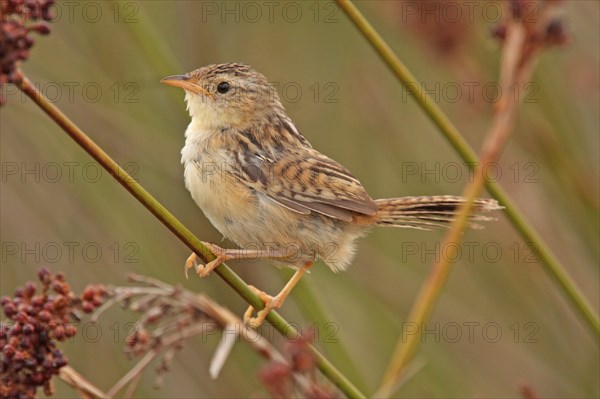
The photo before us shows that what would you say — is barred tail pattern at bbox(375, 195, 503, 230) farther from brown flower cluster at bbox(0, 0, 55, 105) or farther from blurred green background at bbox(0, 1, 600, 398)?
brown flower cluster at bbox(0, 0, 55, 105)

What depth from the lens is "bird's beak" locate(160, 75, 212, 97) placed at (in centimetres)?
414

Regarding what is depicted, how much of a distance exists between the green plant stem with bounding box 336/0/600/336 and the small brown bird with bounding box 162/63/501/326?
421 mm

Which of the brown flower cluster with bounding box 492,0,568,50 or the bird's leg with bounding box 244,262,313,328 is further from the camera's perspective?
the bird's leg with bounding box 244,262,313,328

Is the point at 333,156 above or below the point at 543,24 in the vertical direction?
below

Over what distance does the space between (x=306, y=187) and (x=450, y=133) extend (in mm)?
1034

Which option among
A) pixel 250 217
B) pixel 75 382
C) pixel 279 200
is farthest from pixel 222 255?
pixel 75 382

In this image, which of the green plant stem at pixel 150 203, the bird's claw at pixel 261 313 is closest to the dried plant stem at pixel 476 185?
the green plant stem at pixel 150 203

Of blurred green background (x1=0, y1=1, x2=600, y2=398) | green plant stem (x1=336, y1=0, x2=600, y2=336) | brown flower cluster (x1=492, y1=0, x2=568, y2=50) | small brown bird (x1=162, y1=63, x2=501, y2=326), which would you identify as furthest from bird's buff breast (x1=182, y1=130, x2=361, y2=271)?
brown flower cluster (x1=492, y1=0, x2=568, y2=50)

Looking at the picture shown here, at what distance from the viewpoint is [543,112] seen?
4.94 m

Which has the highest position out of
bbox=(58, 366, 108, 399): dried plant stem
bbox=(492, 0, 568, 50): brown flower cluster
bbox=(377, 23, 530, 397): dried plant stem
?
bbox=(492, 0, 568, 50): brown flower cluster

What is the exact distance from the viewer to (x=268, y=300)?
12.9ft

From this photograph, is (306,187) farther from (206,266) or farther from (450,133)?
(450,133)

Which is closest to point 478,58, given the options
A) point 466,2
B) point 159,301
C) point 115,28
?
point 466,2

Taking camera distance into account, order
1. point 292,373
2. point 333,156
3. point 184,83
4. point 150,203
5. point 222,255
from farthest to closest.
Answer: point 333,156
point 184,83
point 222,255
point 150,203
point 292,373
